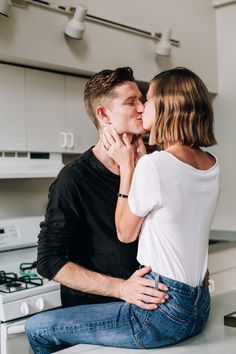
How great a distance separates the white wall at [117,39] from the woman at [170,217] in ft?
4.36

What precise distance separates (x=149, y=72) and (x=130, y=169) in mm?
1843

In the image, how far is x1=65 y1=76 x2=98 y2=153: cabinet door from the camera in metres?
3.02

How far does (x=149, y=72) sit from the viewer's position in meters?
3.31

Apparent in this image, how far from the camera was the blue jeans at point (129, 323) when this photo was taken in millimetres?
1404

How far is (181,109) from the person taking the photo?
139 cm

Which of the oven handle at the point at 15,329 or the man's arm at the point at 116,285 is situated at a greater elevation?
the man's arm at the point at 116,285

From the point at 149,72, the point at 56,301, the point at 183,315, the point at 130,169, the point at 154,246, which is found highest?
the point at 149,72

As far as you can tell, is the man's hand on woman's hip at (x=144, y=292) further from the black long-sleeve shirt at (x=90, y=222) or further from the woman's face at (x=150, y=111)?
the woman's face at (x=150, y=111)

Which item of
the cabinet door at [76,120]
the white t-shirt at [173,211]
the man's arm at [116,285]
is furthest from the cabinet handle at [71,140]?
the white t-shirt at [173,211]

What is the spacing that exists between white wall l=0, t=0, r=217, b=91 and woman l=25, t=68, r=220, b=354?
52.3 inches

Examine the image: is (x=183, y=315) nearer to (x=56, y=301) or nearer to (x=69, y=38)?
(x=56, y=301)

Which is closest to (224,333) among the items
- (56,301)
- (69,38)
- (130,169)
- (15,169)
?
(130,169)

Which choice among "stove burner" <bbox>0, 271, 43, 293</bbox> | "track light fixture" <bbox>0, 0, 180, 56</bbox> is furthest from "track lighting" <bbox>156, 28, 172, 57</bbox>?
"stove burner" <bbox>0, 271, 43, 293</bbox>

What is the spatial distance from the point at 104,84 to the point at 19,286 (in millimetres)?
1162
